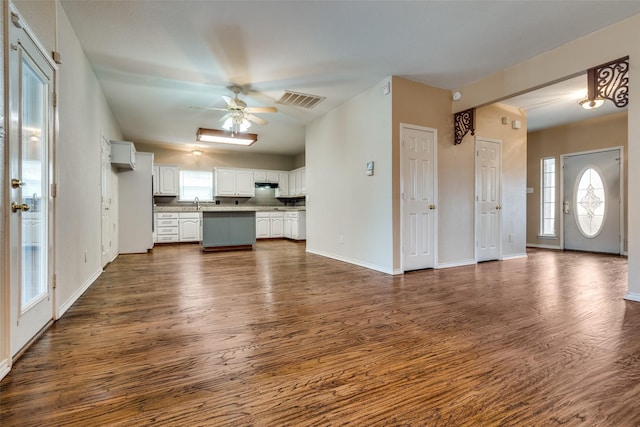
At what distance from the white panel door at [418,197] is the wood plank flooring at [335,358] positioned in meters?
0.96

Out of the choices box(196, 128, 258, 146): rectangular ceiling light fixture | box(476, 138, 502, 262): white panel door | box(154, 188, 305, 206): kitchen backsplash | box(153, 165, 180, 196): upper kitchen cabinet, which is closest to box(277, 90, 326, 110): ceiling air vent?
box(196, 128, 258, 146): rectangular ceiling light fixture

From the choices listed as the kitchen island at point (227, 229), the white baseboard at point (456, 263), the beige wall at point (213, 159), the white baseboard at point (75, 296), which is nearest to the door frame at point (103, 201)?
the white baseboard at point (75, 296)

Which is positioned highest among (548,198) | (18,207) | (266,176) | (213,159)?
(213,159)

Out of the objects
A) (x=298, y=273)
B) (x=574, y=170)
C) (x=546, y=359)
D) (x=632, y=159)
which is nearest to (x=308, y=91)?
(x=298, y=273)

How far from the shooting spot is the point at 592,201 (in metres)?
5.94

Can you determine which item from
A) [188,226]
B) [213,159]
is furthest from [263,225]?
[213,159]

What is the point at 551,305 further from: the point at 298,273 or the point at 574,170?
the point at 574,170

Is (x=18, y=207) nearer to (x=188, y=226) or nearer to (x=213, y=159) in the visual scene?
(x=188, y=226)

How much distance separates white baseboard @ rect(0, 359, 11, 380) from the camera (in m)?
1.50

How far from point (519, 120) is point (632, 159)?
9.10ft

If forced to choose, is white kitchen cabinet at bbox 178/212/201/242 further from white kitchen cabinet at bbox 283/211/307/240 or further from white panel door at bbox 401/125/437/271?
white panel door at bbox 401/125/437/271

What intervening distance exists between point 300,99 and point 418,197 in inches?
93.4

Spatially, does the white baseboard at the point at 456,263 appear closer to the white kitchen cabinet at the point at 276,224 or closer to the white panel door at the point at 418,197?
the white panel door at the point at 418,197

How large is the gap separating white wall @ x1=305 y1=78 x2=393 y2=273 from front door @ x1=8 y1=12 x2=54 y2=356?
11.4 feet
